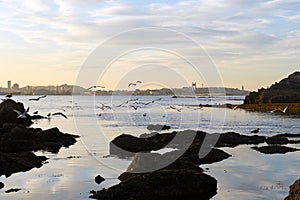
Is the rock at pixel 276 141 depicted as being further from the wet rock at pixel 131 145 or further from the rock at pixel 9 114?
the rock at pixel 9 114

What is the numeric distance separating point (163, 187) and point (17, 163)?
43.2 feet

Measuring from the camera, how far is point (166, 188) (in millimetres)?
24078

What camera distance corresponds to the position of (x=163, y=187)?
24109 millimetres

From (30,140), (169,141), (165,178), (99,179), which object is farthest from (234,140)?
(165,178)

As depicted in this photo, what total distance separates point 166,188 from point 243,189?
486 centimetres

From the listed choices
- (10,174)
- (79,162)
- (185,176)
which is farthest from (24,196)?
(79,162)

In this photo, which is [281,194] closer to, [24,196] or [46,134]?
[24,196]

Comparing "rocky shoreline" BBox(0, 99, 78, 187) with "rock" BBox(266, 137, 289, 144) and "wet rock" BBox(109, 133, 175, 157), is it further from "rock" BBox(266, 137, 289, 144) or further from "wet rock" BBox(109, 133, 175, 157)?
"rock" BBox(266, 137, 289, 144)

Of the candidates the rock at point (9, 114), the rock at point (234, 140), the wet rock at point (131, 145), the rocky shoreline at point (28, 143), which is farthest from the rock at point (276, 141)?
the rock at point (9, 114)

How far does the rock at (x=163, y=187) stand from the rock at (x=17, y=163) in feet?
32.5

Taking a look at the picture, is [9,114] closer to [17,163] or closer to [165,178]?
[17,163]

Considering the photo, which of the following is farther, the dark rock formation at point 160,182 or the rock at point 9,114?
the rock at point 9,114

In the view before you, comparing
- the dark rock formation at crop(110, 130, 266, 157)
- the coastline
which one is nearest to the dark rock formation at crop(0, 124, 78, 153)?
the dark rock formation at crop(110, 130, 266, 157)

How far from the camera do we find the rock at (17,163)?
31.3m
